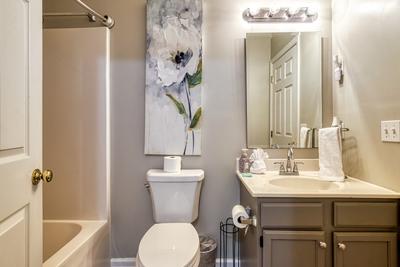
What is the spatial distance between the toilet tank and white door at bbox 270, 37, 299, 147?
734 mm

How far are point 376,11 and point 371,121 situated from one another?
608 millimetres

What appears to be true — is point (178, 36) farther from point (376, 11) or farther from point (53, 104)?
point (376, 11)

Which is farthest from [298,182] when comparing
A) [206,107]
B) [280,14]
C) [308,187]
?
[280,14]

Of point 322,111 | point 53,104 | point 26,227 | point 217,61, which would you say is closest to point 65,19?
point 53,104

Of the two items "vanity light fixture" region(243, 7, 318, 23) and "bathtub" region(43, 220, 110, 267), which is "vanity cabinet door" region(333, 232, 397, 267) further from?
"vanity light fixture" region(243, 7, 318, 23)

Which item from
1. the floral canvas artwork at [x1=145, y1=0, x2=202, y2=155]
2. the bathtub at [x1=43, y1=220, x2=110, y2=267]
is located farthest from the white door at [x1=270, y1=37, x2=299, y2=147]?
the bathtub at [x1=43, y1=220, x2=110, y2=267]

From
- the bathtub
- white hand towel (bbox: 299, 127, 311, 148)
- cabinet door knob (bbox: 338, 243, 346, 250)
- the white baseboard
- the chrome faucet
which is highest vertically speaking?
white hand towel (bbox: 299, 127, 311, 148)

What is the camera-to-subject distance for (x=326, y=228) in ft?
4.66

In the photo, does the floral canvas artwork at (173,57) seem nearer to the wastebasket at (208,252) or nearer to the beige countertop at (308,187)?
the beige countertop at (308,187)

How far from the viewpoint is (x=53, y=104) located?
2111mm

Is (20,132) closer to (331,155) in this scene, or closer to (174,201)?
(174,201)

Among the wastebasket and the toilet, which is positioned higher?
the toilet

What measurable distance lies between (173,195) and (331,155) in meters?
1.08

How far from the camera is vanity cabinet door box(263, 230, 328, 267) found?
1406mm
